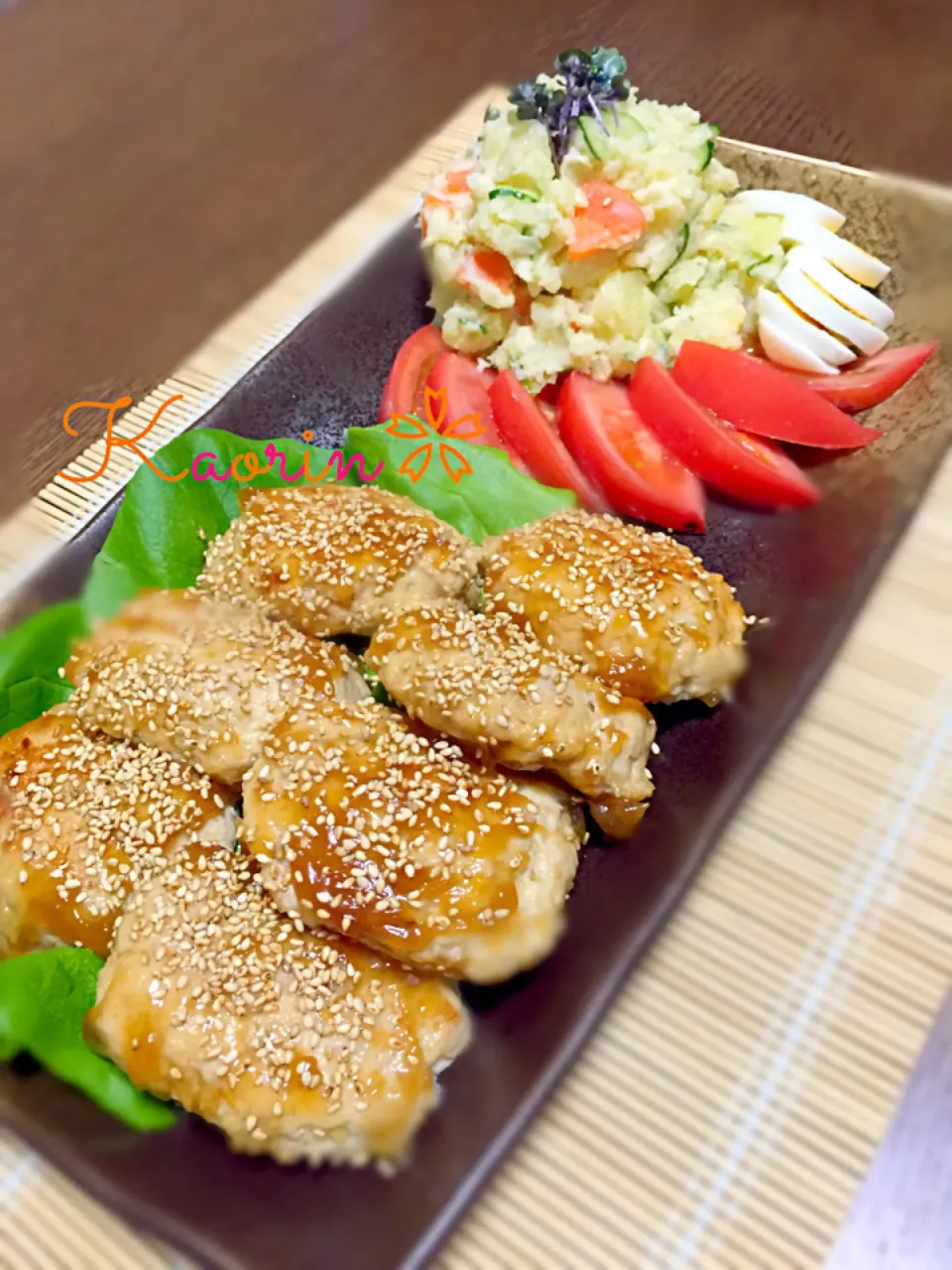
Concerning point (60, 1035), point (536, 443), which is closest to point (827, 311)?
point (536, 443)

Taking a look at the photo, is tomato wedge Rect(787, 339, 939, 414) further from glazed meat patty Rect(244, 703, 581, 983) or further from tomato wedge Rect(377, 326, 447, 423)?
glazed meat patty Rect(244, 703, 581, 983)

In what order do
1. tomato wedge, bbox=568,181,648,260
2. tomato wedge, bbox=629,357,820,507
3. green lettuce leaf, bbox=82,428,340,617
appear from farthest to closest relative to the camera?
tomato wedge, bbox=568,181,648,260, tomato wedge, bbox=629,357,820,507, green lettuce leaf, bbox=82,428,340,617

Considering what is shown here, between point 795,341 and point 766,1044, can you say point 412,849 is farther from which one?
point 795,341

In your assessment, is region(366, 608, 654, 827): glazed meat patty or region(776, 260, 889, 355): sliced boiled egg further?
region(776, 260, 889, 355): sliced boiled egg

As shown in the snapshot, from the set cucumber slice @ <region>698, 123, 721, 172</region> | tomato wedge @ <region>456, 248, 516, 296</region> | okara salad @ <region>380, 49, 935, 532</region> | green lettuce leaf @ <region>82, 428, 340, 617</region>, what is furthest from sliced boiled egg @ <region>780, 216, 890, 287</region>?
green lettuce leaf @ <region>82, 428, 340, 617</region>

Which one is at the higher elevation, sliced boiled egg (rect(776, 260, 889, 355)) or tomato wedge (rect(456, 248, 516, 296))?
tomato wedge (rect(456, 248, 516, 296))

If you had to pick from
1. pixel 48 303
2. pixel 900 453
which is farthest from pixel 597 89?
pixel 48 303

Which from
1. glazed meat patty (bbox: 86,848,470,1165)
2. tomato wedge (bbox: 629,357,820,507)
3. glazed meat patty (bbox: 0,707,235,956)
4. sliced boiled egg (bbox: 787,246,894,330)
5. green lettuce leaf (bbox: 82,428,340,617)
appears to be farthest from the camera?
sliced boiled egg (bbox: 787,246,894,330)
